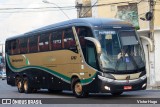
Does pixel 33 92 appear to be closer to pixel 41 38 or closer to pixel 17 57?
pixel 17 57

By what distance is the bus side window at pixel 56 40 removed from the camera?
20.5 meters

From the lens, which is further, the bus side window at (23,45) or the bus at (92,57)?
the bus side window at (23,45)

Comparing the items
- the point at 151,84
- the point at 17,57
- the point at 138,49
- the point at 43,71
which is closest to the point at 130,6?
the point at 151,84

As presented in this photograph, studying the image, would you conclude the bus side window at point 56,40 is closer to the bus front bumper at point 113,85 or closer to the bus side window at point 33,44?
the bus side window at point 33,44

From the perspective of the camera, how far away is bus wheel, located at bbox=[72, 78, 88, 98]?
18.8 meters

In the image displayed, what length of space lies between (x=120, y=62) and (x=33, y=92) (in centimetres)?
985

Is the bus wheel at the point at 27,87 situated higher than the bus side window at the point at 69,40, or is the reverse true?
the bus side window at the point at 69,40

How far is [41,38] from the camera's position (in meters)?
22.8

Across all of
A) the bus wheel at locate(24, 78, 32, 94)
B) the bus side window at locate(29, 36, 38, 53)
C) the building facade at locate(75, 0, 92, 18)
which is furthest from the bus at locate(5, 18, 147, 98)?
the building facade at locate(75, 0, 92, 18)

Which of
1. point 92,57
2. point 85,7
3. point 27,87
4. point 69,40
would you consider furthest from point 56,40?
point 85,7

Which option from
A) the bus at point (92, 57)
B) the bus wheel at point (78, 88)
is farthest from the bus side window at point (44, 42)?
the bus wheel at point (78, 88)

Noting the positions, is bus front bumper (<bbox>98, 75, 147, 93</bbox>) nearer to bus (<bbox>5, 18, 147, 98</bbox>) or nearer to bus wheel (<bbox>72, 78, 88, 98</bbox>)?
bus (<bbox>5, 18, 147, 98</bbox>)

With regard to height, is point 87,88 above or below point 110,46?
below

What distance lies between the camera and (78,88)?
19.1 metres
